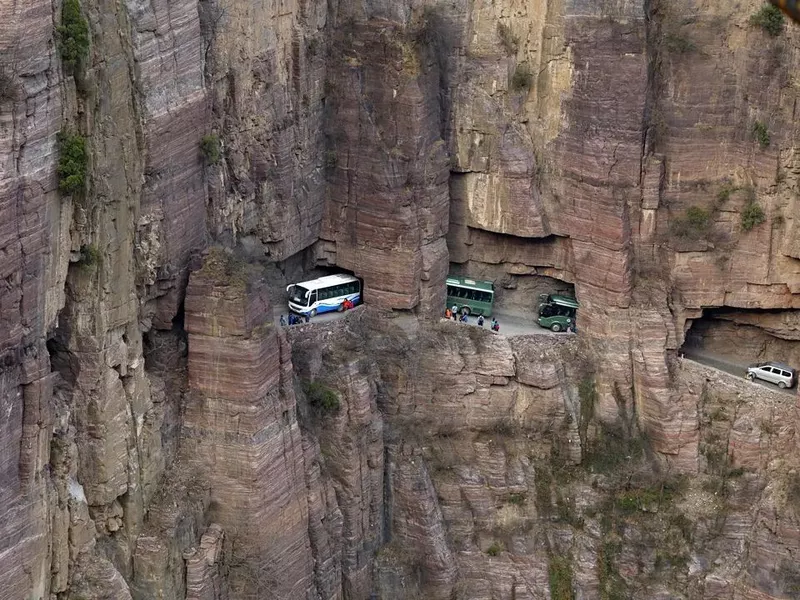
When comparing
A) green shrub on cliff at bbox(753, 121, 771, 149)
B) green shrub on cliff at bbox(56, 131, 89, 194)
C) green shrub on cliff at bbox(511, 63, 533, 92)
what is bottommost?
green shrub on cliff at bbox(753, 121, 771, 149)

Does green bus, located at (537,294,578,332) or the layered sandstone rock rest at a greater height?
the layered sandstone rock

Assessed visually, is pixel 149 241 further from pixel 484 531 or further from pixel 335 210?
pixel 484 531

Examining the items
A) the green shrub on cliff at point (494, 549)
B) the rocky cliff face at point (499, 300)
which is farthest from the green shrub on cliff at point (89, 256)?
the green shrub on cliff at point (494, 549)

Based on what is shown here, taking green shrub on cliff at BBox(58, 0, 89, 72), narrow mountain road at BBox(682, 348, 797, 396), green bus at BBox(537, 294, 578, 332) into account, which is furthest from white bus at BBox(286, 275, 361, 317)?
green shrub on cliff at BBox(58, 0, 89, 72)

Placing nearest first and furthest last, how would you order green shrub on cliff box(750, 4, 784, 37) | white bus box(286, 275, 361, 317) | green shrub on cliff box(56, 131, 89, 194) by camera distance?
green shrub on cliff box(56, 131, 89, 194), green shrub on cliff box(750, 4, 784, 37), white bus box(286, 275, 361, 317)

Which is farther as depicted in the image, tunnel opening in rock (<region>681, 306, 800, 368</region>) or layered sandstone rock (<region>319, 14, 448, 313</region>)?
tunnel opening in rock (<region>681, 306, 800, 368</region>)

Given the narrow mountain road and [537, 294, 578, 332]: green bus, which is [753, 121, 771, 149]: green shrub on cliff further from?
[537, 294, 578, 332]: green bus

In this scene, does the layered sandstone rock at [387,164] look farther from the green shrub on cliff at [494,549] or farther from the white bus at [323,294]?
the green shrub on cliff at [494,549]
